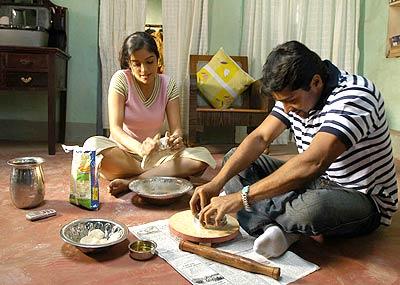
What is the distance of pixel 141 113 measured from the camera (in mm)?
2016

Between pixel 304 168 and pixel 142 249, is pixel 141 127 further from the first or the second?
pixel 304 168

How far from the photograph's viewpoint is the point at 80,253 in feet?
4.01

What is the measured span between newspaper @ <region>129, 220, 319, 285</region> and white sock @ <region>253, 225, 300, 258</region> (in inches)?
0.7

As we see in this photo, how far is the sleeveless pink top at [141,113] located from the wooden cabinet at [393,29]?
6.38 ft

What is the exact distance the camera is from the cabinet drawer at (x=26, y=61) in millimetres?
2570

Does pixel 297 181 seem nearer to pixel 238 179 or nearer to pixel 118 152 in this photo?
pixel 238 179

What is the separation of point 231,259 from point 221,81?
213 centimetres

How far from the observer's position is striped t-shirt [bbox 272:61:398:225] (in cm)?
113

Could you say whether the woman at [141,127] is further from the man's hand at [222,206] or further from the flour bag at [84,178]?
the man's hand at [222,206]

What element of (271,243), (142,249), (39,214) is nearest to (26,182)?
(39,214)

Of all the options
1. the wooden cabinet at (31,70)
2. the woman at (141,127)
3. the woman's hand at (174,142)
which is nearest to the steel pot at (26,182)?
the woman at (141,127)

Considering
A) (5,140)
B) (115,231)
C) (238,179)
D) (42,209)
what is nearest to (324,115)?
(238,179)

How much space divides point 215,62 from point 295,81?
2.03 meters

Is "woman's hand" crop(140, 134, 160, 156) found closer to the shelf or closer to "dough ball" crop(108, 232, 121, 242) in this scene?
"dough ball" crop(108, 232, 121, 242)
